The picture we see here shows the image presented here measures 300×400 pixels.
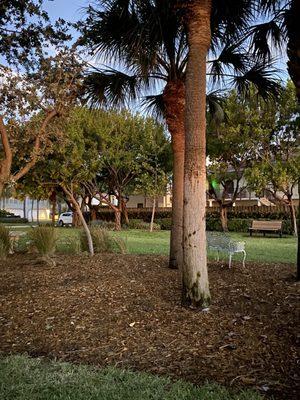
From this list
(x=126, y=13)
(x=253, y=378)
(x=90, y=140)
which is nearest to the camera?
(x=253, y=378)

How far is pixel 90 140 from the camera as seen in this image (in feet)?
80.4

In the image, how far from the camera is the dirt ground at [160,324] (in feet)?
12.5

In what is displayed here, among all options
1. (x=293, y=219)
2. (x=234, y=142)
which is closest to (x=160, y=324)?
(x=234, y=142)

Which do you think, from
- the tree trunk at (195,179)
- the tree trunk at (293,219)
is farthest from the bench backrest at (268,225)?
the tree trunk at (195,179)

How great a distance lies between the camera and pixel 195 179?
220 inches

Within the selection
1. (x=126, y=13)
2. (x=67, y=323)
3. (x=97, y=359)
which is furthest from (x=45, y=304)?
(x=126, y=13)

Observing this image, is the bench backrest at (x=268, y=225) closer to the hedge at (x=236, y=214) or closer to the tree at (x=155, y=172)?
the hedge at (x=236, y=214)

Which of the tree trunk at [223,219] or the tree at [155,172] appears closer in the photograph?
the tree trunk at [223,219]

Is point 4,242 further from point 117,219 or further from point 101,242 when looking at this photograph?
point 117,219

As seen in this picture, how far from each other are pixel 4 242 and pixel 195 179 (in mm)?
7306

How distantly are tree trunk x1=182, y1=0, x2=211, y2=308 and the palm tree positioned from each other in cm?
18

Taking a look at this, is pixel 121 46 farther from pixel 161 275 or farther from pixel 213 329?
pixel 213 329

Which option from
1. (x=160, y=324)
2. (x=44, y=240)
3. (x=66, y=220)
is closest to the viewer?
(x=160, y=324)

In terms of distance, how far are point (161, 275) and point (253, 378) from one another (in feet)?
13.6
